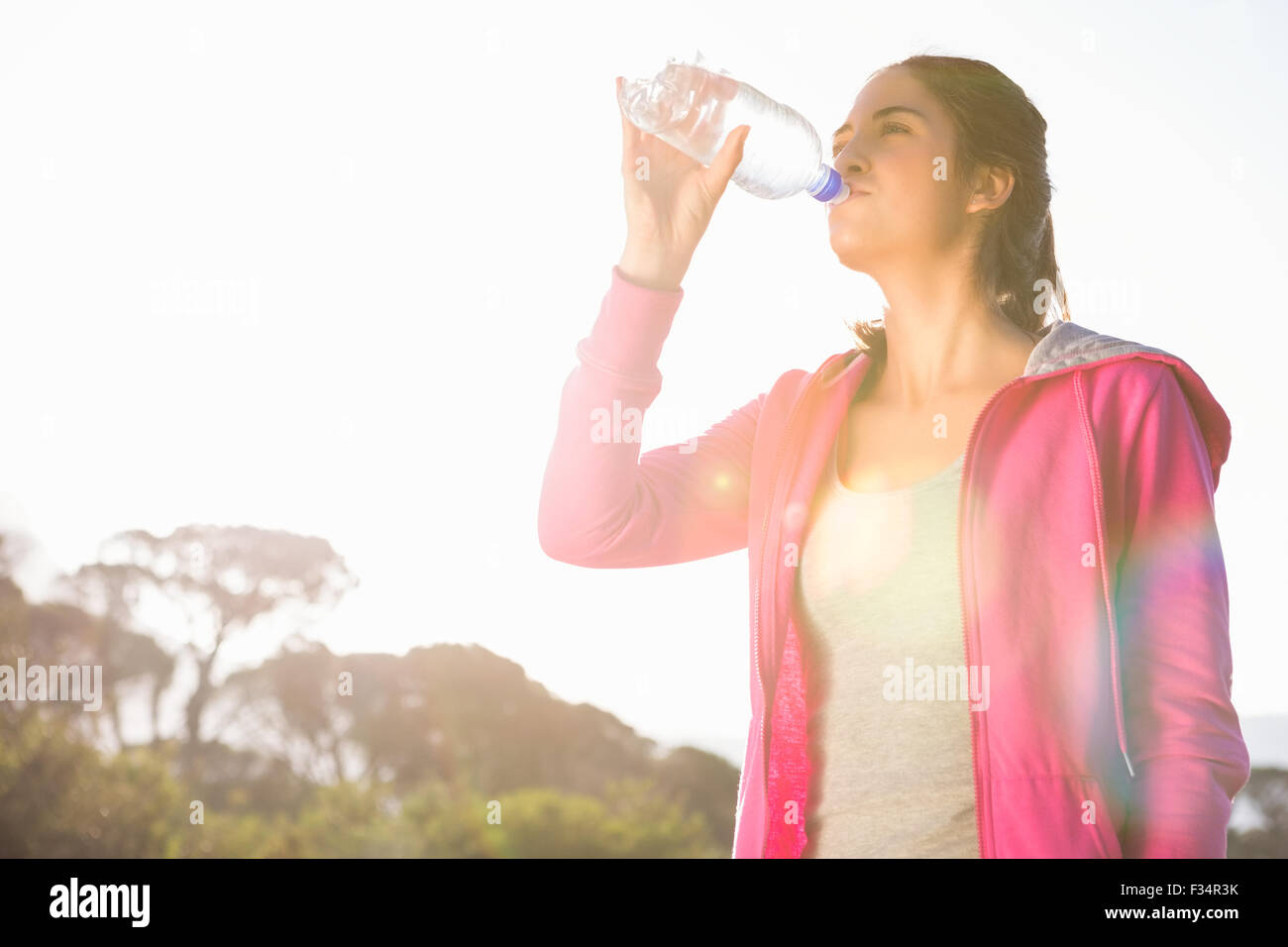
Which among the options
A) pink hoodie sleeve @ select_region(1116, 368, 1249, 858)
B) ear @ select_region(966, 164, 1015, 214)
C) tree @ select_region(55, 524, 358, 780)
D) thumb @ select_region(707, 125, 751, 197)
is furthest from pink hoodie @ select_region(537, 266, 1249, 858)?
tree @ select_region(55, 524, 358, 780)

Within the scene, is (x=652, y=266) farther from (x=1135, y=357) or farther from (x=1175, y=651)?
(x=1175, y=651)

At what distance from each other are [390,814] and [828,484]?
23.5 feet

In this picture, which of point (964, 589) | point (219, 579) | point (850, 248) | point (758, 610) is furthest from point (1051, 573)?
point (219, 579)

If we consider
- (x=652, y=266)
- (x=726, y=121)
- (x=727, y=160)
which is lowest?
(x=652, y=266)

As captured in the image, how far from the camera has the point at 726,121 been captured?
2.02 m

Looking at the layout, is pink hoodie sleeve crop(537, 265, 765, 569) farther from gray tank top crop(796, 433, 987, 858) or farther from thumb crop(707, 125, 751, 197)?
gray tank top crop(796, 433, 987, 858)

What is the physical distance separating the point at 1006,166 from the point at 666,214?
2.06 feet

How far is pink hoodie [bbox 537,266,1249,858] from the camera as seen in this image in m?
1.21

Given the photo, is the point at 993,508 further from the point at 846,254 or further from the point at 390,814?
the point at 390,814

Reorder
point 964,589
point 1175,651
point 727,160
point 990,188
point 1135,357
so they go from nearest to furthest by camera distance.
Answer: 1. point 1175,651
2. point 964,589
3. point 1135,357
4. point 727,160
5. point 990,188

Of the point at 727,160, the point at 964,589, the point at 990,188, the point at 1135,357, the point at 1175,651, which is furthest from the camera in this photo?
the point at 990,188

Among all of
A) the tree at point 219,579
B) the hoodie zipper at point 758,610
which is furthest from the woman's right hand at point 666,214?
the tree at point 219,579
